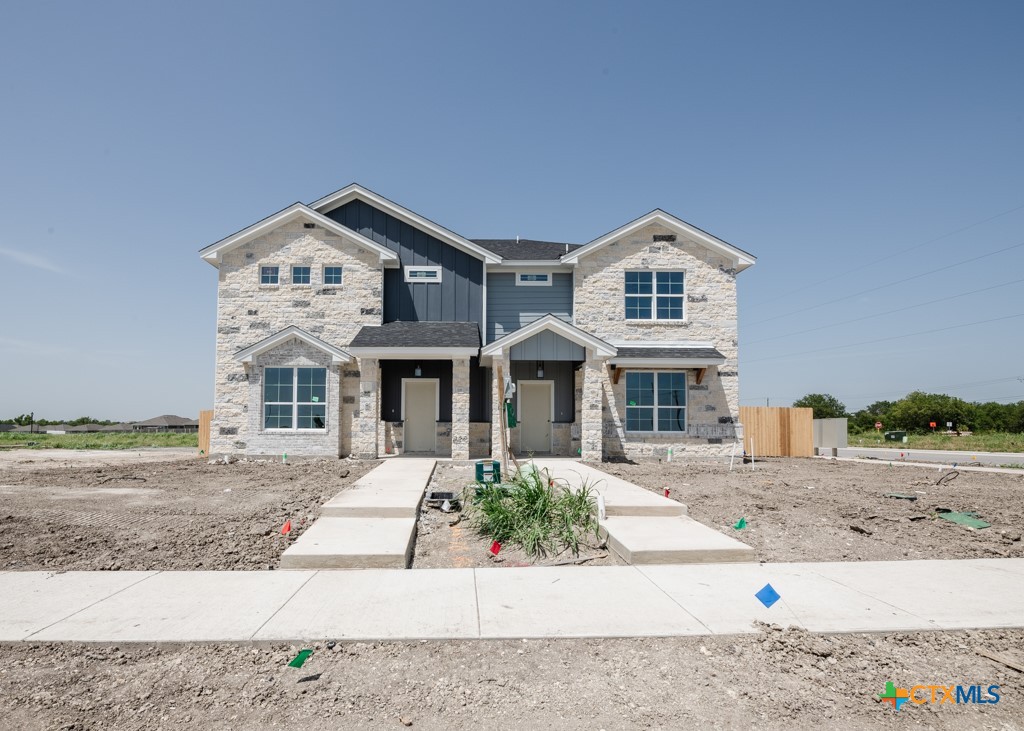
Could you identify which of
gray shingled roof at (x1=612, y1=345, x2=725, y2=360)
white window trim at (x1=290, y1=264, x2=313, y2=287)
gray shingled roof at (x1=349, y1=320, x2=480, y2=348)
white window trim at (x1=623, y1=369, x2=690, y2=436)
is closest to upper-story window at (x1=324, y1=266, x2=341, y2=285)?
white window trim at (x1=290, y1=264, x2=313, y2=287)

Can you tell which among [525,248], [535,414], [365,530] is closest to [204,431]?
[535,414]

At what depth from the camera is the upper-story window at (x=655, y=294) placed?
1936 cm

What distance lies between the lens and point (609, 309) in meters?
19.2

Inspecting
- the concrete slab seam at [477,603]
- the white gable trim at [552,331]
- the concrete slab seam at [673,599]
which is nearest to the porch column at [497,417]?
the white gable trim at [552,331]

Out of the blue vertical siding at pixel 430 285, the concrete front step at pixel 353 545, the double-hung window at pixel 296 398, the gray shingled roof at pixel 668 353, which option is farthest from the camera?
the blue vertical siding at pixel 430 285

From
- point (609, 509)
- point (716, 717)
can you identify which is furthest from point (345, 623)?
point (609, 509)

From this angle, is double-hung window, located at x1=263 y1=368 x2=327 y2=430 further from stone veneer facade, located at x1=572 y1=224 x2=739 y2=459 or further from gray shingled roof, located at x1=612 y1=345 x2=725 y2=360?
gray shingled roof, located at x1=612 y1=345 x2=725 y2=360

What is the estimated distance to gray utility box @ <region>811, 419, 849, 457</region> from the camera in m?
25.4

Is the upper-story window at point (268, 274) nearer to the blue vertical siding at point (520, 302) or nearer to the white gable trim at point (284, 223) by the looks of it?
the white gable trim at point (284, 223)

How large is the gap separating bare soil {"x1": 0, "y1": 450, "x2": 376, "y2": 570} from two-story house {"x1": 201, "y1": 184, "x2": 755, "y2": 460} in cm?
368

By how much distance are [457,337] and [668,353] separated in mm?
6644

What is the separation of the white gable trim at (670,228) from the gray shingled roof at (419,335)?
4.15m

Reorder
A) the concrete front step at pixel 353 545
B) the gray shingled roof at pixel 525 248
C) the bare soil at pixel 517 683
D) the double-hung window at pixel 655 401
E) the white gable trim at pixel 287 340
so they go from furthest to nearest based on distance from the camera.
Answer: the gray shingled roof at pixel 525 248 → the double-hung window at pixel 655 401 → the white gable trim at pixel 287 340 → the concrete front step at pixel 353 545 → the bare soil at pixel 517 683

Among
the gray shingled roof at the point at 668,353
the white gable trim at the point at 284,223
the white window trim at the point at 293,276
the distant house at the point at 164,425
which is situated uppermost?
the white gable trim at the point at 284,223
